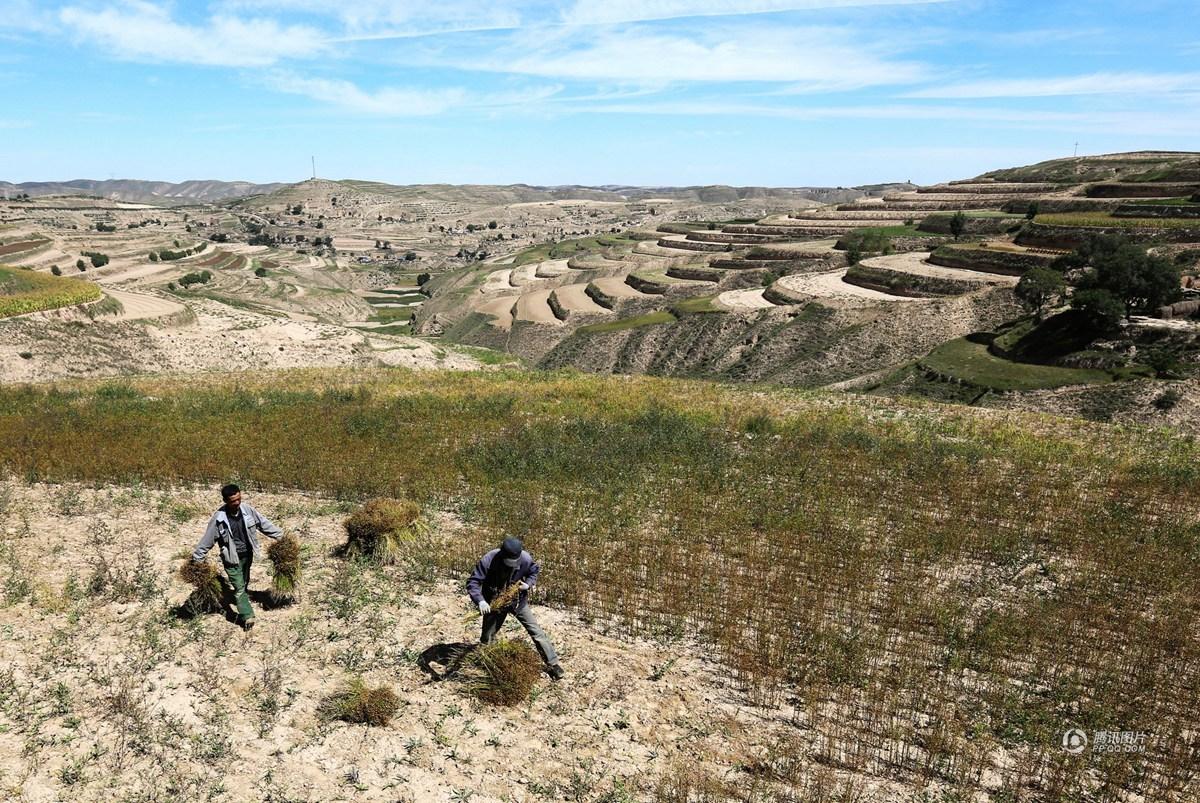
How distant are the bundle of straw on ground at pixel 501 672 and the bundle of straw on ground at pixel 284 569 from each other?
3.26m

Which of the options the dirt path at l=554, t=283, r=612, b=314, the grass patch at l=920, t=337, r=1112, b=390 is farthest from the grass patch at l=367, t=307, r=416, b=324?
the grass patch at l=920, t=337, r=1112, b=390

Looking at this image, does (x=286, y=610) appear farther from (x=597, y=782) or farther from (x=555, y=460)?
(x=555, y=460)

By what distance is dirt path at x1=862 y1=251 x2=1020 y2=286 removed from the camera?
52263mm

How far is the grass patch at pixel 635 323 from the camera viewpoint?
63266mm

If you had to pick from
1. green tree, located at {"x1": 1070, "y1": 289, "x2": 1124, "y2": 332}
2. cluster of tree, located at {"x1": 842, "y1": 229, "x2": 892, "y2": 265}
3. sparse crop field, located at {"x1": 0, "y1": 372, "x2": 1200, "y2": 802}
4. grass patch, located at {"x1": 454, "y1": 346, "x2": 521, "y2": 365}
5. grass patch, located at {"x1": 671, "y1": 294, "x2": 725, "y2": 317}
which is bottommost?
grass patch, located at {"x1": 454, "y1": 346, "x2": 521, "y2": 365}

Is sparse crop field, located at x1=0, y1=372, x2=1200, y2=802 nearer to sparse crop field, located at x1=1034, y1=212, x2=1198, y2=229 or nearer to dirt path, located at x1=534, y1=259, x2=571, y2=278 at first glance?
sparse crop field, located at x1=1034, y1=212, x2=1198, y2=229

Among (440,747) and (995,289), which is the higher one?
(995,289)

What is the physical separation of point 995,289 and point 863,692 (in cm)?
4975

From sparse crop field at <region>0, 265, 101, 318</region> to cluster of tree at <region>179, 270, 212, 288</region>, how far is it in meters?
34.1

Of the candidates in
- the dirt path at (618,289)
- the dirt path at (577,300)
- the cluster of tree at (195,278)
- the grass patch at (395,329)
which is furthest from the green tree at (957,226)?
the cluster of tree at (195,278)

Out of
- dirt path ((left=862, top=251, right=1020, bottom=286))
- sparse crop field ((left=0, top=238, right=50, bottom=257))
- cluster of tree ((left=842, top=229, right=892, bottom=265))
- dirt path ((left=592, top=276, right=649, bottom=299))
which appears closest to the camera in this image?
dirt path ((left=862, top=251, right=1020, bottom=286))

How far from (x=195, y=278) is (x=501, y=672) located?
325 ft

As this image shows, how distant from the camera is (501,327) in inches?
3184

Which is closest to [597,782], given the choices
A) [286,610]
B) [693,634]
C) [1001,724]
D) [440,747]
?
[440,747]
